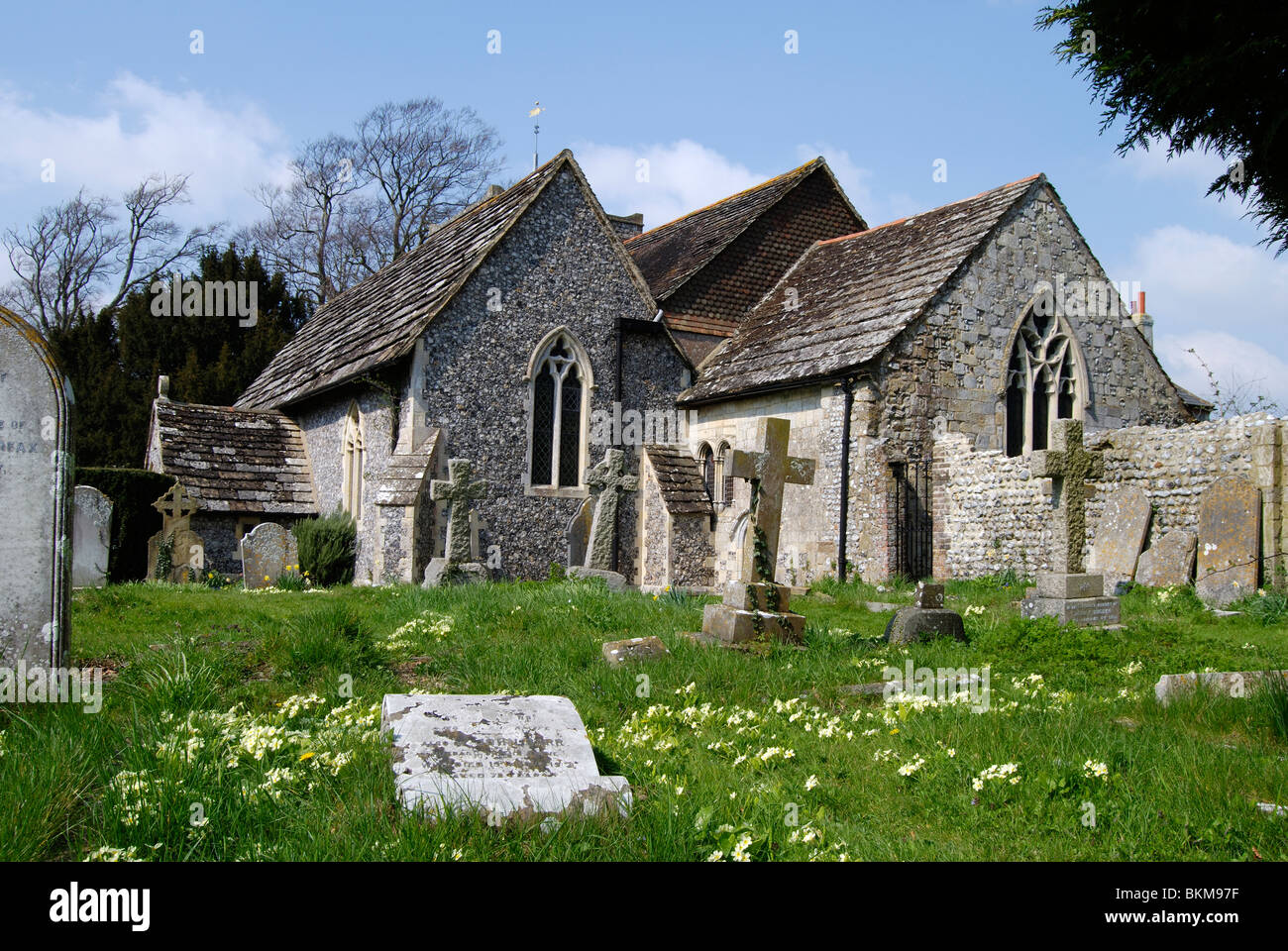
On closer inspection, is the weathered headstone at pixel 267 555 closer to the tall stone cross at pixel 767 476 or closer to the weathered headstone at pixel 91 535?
the weathered headstone at pixel 91 535

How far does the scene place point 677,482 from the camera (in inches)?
695

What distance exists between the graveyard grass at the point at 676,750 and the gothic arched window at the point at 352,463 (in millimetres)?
9223

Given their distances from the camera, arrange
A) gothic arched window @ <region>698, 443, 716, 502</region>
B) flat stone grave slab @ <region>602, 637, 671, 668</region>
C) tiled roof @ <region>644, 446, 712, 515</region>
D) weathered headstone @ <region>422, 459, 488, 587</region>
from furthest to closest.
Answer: gothic arched window @ <region>698, 443, 716, 502</region> < tiled roof @ <region>644, 446, 712, 515</region> < weathered headstone @ <region>422, 459, 488, 587</region> < flat stone grave slab @ <region>602, 637, 671, 668</region>

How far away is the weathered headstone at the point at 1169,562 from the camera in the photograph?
12.2 metres

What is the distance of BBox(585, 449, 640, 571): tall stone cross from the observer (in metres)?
15.2

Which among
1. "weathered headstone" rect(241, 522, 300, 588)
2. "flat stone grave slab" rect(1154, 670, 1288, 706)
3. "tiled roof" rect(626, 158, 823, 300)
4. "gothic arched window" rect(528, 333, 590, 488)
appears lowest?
"flat stone grave slab" rect(1154, 670, 1288, 706)

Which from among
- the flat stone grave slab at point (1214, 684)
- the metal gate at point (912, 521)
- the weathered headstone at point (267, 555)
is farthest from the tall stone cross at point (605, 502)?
the flat stone grave slab at point (1214, 684)

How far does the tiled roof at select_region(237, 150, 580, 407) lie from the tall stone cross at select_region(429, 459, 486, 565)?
104 inches

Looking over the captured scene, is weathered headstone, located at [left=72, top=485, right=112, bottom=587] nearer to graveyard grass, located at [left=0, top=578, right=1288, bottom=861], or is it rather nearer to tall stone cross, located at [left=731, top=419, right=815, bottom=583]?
graveyard grass, located at [left=0, top=578, right=1288, bottom=861]

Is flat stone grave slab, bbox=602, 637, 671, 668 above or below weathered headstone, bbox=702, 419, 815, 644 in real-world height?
below

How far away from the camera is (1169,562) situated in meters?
12.4

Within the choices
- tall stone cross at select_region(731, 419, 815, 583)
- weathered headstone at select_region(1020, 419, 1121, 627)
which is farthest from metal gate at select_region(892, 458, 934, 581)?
tall stone cross at select_region(731, 419, 815, 583)

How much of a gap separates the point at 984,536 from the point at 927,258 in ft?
16.7
